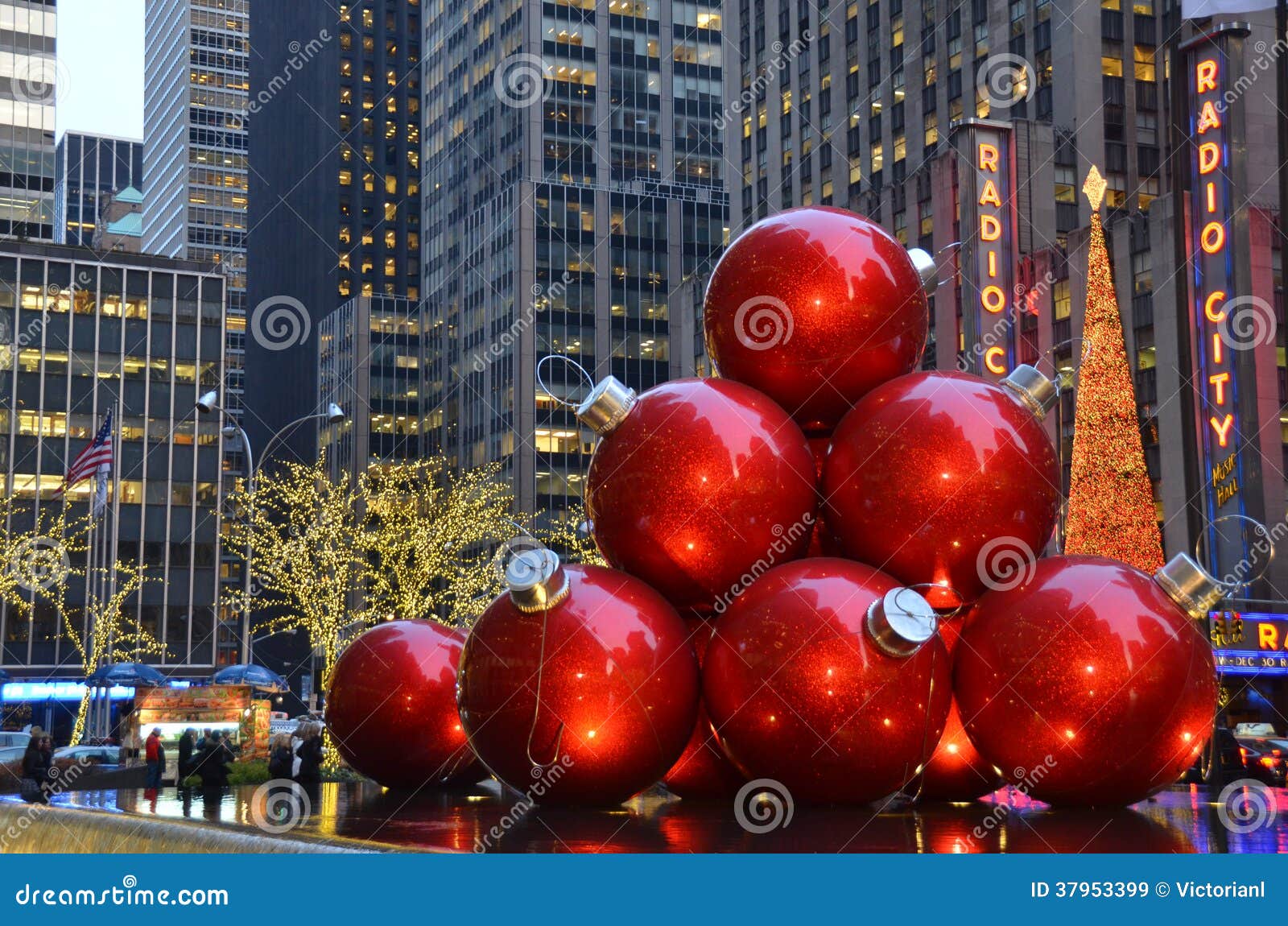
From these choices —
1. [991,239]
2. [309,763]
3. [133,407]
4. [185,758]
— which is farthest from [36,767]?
[133,407]

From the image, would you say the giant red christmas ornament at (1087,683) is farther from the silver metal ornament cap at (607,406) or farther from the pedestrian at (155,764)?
the pedestrian at (155,764)

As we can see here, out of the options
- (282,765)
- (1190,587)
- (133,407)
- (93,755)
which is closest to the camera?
(1190,587)

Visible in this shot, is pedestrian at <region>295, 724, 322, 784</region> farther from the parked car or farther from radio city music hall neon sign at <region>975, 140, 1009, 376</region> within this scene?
radio city music hall neon sign at <region>975, 140, 1009, 376</region>

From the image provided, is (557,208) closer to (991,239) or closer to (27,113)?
(27,113)

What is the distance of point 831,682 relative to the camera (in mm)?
10992

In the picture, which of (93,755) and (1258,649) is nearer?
(93,755)

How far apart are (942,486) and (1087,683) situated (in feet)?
5.94

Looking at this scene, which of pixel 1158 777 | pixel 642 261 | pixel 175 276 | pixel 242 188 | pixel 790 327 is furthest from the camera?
pixel 242 188

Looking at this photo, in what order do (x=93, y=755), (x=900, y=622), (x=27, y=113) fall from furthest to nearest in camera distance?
(x=27, y=113), (x=93, y=755), (x=900, y=622)

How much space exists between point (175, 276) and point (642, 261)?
112 feet

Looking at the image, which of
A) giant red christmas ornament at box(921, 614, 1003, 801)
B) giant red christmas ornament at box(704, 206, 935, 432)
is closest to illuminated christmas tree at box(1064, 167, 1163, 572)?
giant red christmas ornament at box(921, 614, 1003, 801)
